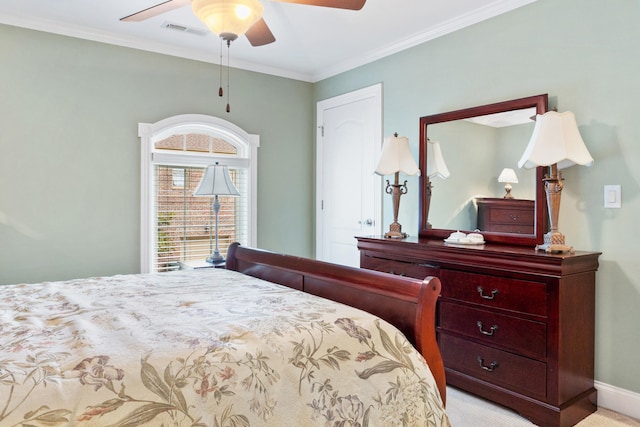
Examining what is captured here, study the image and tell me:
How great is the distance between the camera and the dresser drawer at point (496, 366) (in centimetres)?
237

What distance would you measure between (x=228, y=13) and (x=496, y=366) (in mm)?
2346

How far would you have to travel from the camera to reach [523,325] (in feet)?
7.94

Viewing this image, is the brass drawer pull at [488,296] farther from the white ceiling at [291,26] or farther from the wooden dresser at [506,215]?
the white ceiling at [291,26]

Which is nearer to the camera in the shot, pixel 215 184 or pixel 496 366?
pixel 496 366

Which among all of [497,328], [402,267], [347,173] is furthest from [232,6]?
[347,173]

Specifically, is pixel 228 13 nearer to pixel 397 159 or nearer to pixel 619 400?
pixel 397 159

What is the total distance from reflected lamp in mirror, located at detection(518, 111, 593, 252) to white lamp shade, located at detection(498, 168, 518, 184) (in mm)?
311

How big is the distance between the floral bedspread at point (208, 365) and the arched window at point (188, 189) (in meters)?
2.02

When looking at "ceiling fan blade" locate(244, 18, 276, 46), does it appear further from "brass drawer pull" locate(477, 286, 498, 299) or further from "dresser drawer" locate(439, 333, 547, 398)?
"dresser drawer" locate(439, 333, 547, 398)

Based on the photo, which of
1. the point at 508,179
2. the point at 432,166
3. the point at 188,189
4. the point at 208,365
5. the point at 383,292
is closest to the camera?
the point at 208,365

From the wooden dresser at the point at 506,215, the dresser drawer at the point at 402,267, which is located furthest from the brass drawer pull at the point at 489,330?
the wooden dresser at the point at 506,215

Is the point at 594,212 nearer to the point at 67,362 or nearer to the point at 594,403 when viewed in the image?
the point at 594,403

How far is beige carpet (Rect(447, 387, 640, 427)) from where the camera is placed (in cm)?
238

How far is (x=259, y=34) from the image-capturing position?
8.32ft
